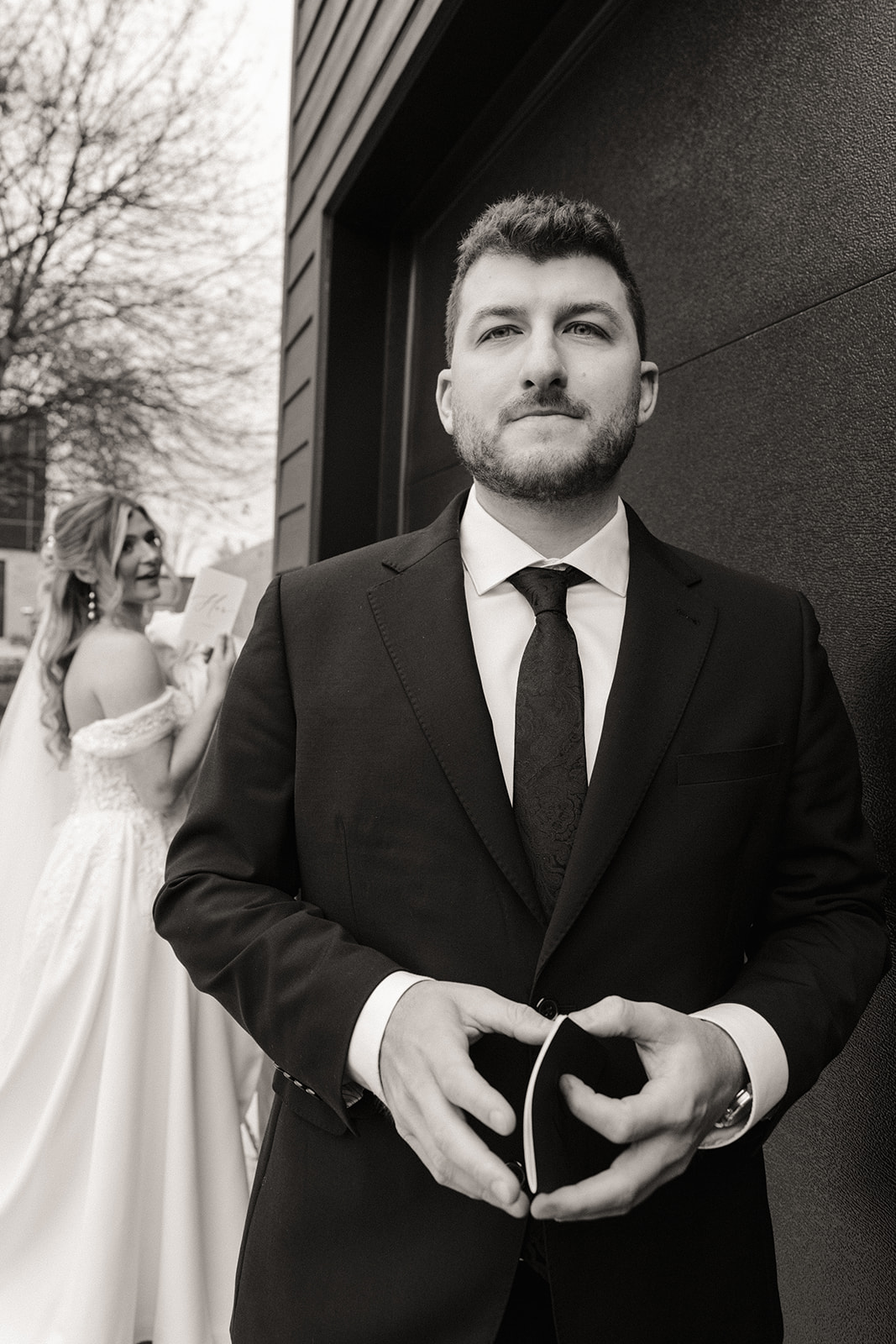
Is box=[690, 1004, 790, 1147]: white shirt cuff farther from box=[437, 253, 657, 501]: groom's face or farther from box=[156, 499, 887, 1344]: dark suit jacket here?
box=[437, 253, 657, 501]: groom's face

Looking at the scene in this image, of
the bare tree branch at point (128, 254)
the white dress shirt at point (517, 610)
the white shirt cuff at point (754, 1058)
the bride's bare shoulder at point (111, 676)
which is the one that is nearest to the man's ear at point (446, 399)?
the white dress shirt at point (517, 610)

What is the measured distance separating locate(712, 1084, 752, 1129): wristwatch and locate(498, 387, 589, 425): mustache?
2.67 feet

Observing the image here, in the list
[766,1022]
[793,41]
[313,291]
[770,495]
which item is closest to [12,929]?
[313,291]

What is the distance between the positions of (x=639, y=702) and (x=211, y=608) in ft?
8.05

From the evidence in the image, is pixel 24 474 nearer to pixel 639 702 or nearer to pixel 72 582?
pixel 72 582

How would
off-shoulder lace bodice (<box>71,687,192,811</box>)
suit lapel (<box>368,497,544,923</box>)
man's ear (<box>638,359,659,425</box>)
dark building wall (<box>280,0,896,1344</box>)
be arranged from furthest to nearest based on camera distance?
off-shoulder lace bodice (<box>71,687,192,811</box>)
dark building wall (<box>280,0,896,1344</box>)
man's ear (<box>638,359,659,425</box>)
suit lapel (<box>368,497,544,923</box>)

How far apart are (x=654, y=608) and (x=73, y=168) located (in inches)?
428

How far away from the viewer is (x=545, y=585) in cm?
140

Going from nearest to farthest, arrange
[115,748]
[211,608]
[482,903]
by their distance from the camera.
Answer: [482,903], [115,748], [211,608]

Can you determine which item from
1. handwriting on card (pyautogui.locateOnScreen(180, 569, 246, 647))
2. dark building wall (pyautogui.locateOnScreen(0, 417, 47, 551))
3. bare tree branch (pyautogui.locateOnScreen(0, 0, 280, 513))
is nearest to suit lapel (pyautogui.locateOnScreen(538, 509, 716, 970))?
handwriting on card (pyautogui.locateOnScreen(180, 569, 246, 647))

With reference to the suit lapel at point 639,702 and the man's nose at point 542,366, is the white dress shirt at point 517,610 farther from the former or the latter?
the man's nose at point 542,366

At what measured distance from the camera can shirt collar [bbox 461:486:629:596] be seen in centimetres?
144

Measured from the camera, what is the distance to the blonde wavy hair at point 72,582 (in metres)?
3.58

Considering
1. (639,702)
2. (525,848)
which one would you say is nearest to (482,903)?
(525,848)
